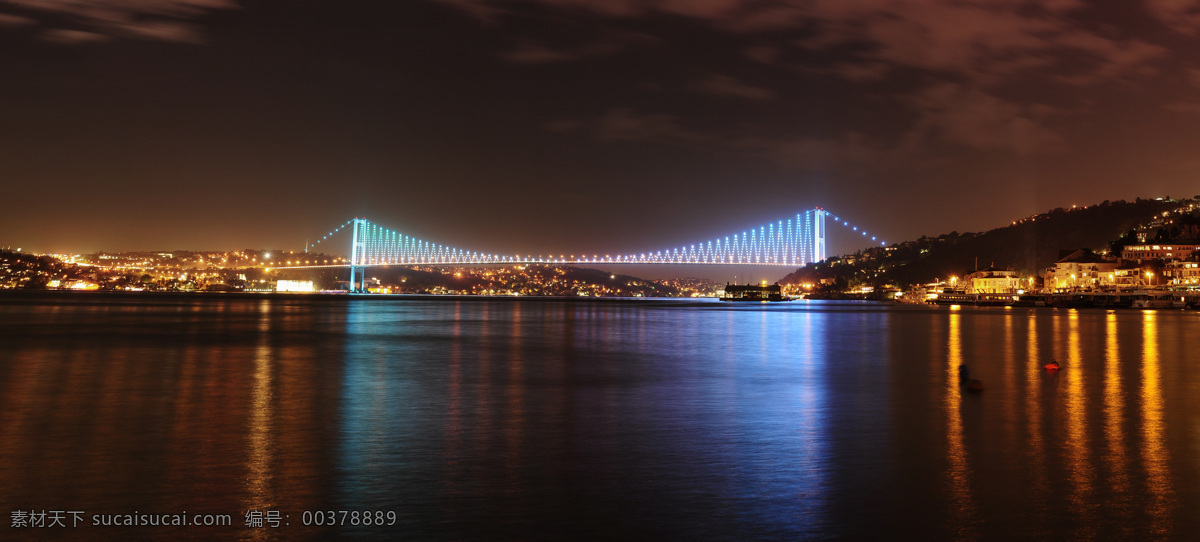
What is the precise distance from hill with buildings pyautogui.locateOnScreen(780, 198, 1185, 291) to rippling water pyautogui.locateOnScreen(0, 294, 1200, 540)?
12320 cm

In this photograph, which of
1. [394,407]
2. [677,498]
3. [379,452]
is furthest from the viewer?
[394,407]

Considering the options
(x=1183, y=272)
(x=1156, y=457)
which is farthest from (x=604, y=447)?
(x=1183, y=272)

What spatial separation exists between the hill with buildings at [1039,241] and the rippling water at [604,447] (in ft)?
404

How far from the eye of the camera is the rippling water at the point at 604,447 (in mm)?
5516

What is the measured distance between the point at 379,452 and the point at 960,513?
16.2 ft

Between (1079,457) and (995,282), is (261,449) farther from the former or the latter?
(995,282)

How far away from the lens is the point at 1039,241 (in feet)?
468

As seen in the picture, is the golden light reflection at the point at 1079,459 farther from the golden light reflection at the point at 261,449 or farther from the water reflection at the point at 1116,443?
the golden light reflection at the point at 261,449

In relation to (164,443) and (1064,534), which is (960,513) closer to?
(1064,534)

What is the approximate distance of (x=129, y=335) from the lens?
1027 inches

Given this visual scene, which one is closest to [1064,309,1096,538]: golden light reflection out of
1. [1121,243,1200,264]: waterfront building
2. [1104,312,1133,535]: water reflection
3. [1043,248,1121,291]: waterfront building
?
[1104,312,1133,535]: water reflection

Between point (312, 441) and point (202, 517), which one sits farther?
point (312, 441)

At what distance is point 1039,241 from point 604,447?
15378cm


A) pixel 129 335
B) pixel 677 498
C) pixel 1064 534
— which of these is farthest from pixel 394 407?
pixel 129 335
